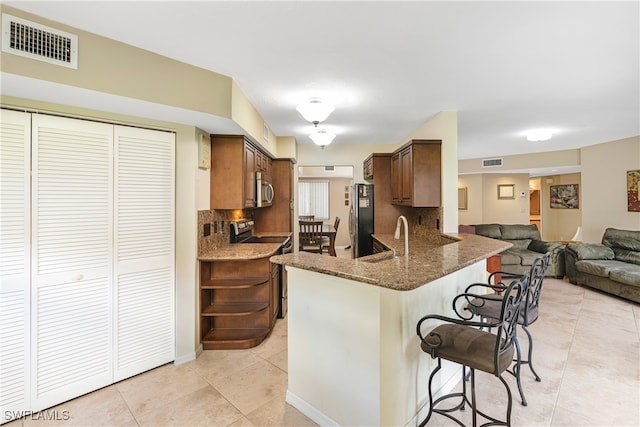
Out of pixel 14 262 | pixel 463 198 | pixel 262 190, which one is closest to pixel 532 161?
pixel 463 198

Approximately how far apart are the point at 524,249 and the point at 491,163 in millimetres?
2181

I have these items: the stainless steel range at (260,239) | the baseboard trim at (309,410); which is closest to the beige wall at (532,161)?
the stainless steel range at (260,239)

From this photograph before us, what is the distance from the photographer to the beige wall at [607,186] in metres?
4.96

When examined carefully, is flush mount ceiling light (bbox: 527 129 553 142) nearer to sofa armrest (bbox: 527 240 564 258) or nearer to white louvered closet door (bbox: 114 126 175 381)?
sofa armrest (bbox: 527 240 564 258)

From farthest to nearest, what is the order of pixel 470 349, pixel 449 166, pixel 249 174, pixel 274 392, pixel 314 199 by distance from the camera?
pixel 314 199, pixel 449 166, pixel 249 174, pixel 274 392, pixel 470 349

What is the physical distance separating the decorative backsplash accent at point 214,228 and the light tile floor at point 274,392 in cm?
106

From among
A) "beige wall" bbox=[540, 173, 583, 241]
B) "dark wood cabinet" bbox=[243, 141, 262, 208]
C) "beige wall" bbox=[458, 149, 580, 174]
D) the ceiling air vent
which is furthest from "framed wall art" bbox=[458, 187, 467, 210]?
"dark wood cabinet" bbox=[243, 141, 262, 208]

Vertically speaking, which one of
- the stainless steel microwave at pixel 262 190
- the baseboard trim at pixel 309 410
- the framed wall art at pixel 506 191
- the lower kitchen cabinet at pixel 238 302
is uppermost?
the framed wall art at pixel 506 191

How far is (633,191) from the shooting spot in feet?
16.1

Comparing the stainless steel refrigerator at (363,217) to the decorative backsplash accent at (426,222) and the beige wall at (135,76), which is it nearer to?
the decorative backsplash accent at (426,222)

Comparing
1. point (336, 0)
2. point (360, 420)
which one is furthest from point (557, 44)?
point (360, 420)

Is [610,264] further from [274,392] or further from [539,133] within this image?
[274,392]

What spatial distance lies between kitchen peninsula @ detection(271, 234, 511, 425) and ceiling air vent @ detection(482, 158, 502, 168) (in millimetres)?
5766

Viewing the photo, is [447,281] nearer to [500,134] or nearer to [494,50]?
[494,50]
